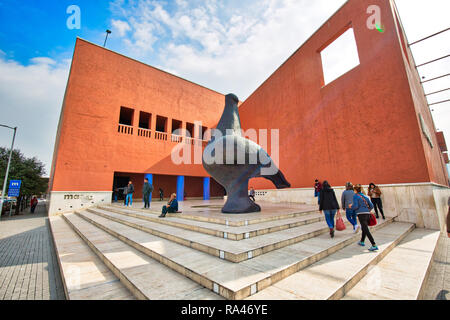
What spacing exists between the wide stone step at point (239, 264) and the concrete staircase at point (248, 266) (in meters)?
0.01

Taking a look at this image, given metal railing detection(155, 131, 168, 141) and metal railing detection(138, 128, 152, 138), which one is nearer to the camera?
metal railing detection(138, 128, 152, 138)

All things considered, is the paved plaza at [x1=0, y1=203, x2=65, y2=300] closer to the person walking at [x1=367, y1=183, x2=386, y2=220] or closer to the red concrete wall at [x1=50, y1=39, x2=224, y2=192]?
the red concrete wall at [x1=50, y1=39, x2=224, y2=192]

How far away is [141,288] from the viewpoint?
217cm

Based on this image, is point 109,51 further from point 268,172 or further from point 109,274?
point 109,274

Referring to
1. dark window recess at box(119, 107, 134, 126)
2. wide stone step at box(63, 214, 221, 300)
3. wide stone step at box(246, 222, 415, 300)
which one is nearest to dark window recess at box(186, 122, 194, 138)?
dark window recess at box(119, 107, 134, 126)

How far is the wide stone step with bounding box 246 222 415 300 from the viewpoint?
205cm

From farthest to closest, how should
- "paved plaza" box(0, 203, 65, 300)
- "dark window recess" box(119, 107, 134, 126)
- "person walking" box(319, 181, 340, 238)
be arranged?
"dark window recess" box(119, 107, 134, 126)
"person walking" box(319, 181, 340, 238)
"paved plaza" box(0, 203, 65, 300)

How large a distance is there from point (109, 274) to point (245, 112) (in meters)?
16.7

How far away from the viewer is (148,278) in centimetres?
246

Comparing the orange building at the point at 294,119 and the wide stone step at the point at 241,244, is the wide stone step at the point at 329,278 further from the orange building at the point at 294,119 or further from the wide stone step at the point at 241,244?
the orange building at the point at 294,119

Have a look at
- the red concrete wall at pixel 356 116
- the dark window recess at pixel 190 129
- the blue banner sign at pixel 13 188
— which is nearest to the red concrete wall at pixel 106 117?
the dark window recess at pixel 190 129

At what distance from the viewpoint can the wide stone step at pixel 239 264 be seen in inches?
83.9

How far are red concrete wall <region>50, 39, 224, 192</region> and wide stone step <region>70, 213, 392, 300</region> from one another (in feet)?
38.1

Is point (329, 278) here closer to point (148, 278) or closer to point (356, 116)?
point (148, 278)
